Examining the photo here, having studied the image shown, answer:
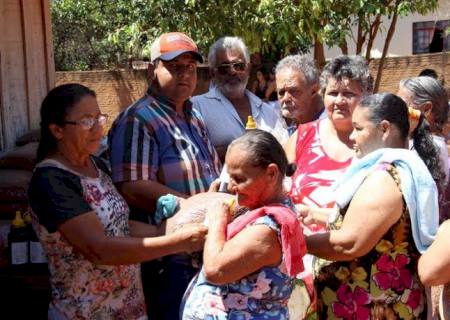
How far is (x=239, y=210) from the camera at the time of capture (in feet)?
8.00

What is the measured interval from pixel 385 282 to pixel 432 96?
73.8 inches

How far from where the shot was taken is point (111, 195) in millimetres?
2816

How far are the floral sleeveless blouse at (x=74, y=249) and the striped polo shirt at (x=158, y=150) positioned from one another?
178 mm

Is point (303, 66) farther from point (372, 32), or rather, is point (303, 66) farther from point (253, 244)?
point (372, 32)

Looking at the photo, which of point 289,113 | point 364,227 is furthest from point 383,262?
point 289,113

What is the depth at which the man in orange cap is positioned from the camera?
9.92ft

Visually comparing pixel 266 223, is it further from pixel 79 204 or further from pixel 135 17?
pixel 135 17

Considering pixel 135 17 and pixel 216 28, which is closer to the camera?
pixel 216 28

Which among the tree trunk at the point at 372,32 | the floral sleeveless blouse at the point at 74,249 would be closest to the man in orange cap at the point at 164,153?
the floral sleeveless blouse at the point at 74,249

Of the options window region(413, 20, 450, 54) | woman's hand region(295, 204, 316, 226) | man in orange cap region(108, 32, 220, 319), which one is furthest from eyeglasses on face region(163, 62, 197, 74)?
window region(413, 20, 450, 54)

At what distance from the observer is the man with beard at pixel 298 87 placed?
3779 millimetres

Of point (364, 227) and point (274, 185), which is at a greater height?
point (274, 185)

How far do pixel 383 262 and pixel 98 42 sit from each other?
1784 cm

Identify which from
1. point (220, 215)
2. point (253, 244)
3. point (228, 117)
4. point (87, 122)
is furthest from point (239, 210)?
point (228, 117)
